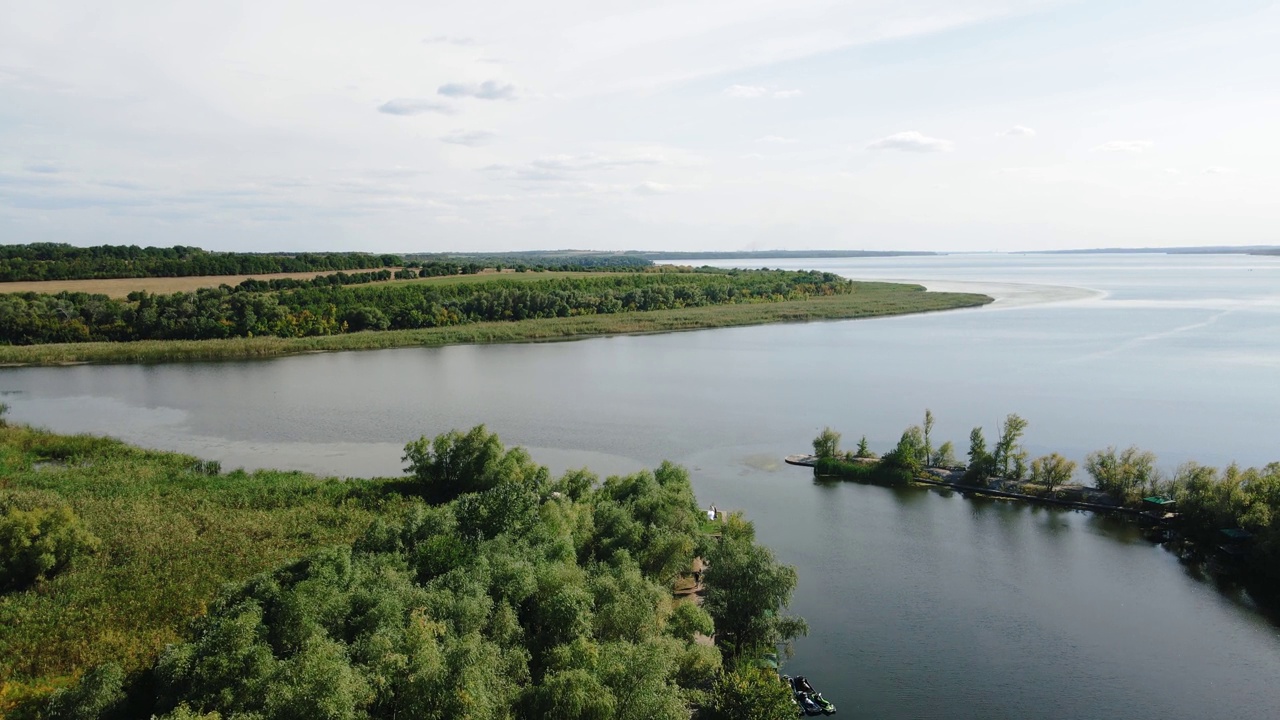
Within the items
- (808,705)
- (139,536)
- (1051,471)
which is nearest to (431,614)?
(808,705)

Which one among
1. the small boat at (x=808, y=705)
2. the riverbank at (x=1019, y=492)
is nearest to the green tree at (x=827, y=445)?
the riverbank at (x=1019, y=492)

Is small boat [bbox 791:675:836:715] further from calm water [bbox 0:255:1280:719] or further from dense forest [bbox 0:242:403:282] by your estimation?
dense forest [bbox 0:242:403:282]

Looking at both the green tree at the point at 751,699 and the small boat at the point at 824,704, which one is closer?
the green tree at the point at 751,699

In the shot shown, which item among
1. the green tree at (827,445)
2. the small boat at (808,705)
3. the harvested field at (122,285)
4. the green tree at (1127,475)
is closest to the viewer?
the small boat at (808,705)

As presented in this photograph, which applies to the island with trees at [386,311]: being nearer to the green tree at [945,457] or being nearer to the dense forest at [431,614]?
the dense forest at [431,614]

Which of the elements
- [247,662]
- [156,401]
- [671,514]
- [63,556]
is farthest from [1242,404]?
[156,401]

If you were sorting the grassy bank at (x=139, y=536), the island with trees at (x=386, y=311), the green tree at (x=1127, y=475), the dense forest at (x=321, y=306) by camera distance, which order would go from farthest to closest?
the dense forest at (x=321, y=306), the island with trees at (x=386, y=311), the green tree at (x=1127, y=475), the grassy bank at (x=139, y=536)
